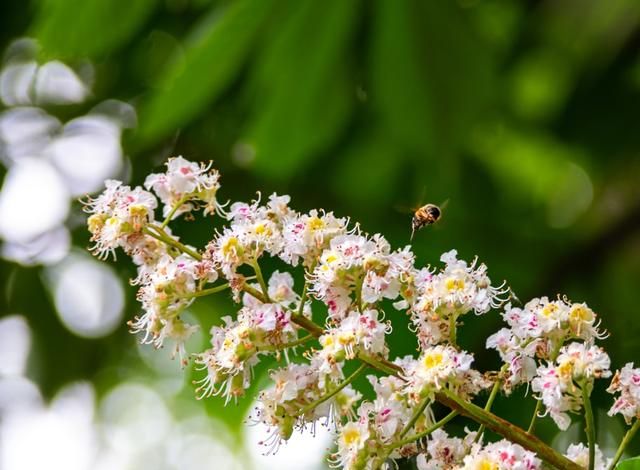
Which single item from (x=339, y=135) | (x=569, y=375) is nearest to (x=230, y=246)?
(x=569, y=375)

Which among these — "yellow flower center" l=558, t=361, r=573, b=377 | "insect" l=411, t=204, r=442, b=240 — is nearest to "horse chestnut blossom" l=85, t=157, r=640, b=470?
"yellow flower center" l=558, t=361, r=573, b=377

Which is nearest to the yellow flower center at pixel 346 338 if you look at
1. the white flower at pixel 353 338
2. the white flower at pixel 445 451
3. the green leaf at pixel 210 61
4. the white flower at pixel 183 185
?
the white flower at pixel 353 338

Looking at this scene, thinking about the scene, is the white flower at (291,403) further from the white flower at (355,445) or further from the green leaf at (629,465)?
the green leaf at (629,465)

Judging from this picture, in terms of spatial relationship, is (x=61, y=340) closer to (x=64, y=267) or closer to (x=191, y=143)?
(x=64, y=267)

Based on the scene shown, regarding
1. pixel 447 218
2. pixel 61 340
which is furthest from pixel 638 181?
pixel 61 340

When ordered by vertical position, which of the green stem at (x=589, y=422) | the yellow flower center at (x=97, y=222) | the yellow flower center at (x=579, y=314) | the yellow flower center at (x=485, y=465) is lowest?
the yellow flower center at (x=97, y=222)

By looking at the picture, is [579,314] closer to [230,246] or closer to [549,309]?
[549,309]

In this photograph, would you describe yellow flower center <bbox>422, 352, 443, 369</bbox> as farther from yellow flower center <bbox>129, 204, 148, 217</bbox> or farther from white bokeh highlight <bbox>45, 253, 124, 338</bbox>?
white bokeh highlight <bbox>45, 253, 124, 338</bbox>

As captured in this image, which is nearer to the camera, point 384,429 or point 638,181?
point 384,429
